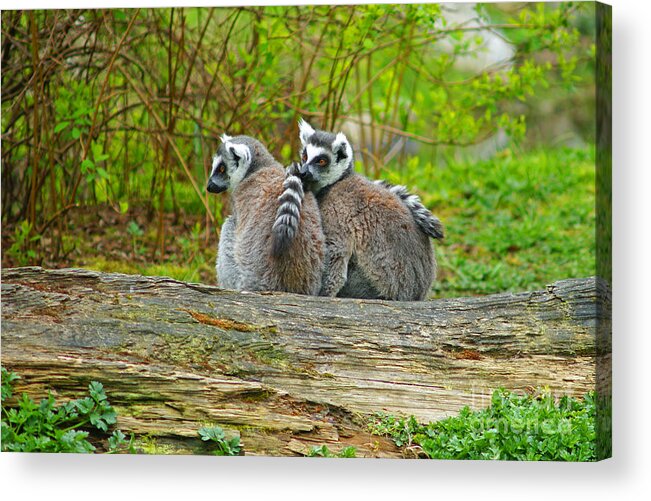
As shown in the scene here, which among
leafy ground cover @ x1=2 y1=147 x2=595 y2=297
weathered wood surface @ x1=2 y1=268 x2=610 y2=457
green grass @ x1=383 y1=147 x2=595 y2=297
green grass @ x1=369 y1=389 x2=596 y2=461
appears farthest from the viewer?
green grass @ x1=383 y1=147 x2=595 y2=297

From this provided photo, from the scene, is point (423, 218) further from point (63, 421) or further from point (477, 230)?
point (477, 230)

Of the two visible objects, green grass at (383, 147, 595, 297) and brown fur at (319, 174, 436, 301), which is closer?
brown fur at (319, 174, 436, 301)

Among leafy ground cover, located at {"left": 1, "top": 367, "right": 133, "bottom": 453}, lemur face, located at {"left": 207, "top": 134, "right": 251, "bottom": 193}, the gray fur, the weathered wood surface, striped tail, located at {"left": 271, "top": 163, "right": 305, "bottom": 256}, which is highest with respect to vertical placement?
lemur face, located at {"left": 207, "top": 134, "right": 251, "bottom": 193}

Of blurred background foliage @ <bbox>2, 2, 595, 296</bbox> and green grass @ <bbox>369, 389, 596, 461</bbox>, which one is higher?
blurred background foliage @ <bbox>2, 2, 595, 296</bbox>

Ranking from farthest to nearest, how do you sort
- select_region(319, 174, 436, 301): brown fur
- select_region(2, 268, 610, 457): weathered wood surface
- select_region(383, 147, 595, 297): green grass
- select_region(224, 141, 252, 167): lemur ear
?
1. select_region(383, 147, 595, 297): green grass
2. select_region(224, 141, 252, 167): lemur ear
3. select_region(319, 174, 436, 301): brown fur
4. select_region(2, 268, 610, 457): weathered wood surface

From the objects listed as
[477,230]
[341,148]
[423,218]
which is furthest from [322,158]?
[477,230]

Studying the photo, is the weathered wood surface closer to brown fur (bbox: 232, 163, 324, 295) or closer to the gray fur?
brown fur (bbox: 232, 163, 324, 295)

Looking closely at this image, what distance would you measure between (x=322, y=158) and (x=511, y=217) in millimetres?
3894

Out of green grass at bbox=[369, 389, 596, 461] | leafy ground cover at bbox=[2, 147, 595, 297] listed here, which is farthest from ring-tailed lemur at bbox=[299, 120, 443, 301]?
leafy ground cover at bbox=[2, 147, 595, 297]

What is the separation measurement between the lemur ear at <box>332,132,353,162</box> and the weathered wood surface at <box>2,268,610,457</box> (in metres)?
0.99

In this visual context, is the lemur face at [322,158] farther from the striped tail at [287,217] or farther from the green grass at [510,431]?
the green grass at [510,431]

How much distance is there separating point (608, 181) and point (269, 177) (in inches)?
84.2

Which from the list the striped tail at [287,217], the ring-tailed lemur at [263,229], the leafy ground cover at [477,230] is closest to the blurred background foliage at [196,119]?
the leafy ground cover at [477,230]

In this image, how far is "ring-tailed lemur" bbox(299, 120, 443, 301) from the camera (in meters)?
5.57
